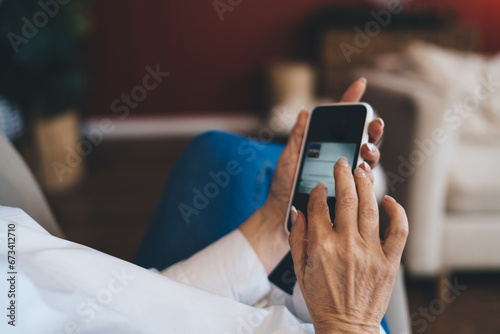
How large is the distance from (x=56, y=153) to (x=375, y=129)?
2.10 meters

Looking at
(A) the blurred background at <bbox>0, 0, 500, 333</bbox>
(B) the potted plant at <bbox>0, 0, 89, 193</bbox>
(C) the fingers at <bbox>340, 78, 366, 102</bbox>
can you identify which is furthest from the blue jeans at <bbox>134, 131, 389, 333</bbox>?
(B) the potted plant at <bbox>0, 0, 89, 193</bbox>

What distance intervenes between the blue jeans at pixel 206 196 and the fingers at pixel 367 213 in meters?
0.36

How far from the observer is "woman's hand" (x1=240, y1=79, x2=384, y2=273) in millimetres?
629

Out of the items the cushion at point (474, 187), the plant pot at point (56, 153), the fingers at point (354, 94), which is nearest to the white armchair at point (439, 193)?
the cushion at point (474, 187)

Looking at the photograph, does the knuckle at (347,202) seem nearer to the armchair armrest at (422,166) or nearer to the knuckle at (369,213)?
the knuckle at (369,213)

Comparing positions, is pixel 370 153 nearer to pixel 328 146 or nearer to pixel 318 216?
pixel 328 146

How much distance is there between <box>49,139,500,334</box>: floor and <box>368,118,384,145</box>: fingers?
834 millimetres

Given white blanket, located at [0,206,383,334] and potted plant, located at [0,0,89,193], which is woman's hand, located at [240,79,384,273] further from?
potted plant, located at [0,0,89,193]

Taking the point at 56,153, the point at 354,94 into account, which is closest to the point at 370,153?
the point at 354,94

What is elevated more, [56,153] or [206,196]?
[56,153]

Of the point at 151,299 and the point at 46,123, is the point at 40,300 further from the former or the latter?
the point at 46,123

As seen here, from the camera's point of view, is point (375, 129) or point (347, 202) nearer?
point (347, 202)

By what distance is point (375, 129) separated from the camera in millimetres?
625

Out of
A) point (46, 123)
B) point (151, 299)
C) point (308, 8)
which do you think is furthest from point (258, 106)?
point (151, 299)
